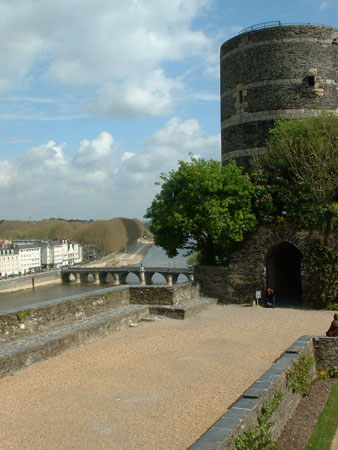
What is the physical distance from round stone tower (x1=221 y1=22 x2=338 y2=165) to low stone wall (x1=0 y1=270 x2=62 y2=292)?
226 feet

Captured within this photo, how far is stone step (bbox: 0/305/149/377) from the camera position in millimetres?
9625

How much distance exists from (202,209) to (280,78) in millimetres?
7479

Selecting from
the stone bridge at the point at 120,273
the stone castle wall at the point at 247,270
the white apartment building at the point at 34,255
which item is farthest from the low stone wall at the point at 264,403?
the white apartment building at the point at 34,255

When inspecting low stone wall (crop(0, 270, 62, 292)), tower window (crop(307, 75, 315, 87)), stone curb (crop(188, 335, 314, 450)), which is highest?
tower window (crop(307, 75, 315, 87))

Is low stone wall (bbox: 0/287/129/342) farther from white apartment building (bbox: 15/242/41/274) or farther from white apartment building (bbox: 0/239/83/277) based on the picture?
white apartment building (bbox: 15/242/41/274)

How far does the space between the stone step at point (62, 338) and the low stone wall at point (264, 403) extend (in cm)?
452

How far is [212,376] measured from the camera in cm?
928

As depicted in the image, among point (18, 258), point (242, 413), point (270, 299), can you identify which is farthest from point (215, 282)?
point (18, 258)

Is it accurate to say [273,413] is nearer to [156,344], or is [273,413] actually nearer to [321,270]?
[156,344]

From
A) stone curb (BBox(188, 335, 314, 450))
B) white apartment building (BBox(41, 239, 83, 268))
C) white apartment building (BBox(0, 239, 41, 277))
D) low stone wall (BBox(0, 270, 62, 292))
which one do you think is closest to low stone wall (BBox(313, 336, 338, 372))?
stone curb (BBox(188, 335, 314, 450))

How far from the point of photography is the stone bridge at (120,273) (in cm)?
8516

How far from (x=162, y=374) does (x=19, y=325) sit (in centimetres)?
392

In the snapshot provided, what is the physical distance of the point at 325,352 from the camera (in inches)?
437

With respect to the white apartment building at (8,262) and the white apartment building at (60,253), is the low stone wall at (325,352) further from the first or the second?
the white apartment building at (60,253)
